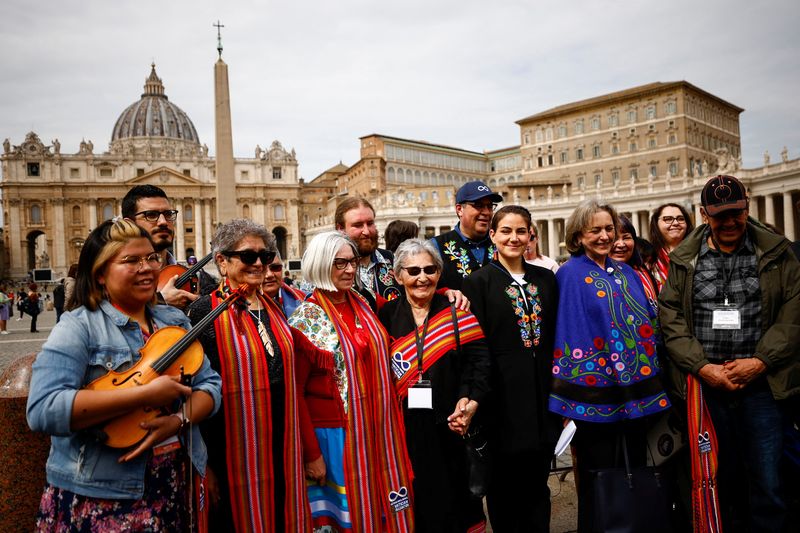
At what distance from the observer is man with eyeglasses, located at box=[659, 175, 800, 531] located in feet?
10.9

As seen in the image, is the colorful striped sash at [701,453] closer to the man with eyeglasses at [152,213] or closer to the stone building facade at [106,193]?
the man with eyeglasses at [152,213]

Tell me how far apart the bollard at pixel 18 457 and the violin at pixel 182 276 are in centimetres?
106

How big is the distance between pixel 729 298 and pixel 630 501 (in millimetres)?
1416

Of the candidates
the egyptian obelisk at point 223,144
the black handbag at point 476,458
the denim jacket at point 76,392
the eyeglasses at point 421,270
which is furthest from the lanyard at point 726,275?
the egyptian obelisk at point 223,144

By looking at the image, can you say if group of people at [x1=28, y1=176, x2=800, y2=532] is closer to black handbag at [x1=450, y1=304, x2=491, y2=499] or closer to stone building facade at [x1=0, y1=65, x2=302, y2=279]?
black handbag at [x1=450, y1=304, x2=491, y2=499]

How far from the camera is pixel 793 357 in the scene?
331 centimetres

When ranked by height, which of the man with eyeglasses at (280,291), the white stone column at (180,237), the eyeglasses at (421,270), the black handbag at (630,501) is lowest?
the black handbag at (630,501)

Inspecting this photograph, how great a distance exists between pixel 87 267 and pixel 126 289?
19 cm

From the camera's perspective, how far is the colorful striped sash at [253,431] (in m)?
2.79

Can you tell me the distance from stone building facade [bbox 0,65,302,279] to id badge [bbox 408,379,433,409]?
61.4 metres

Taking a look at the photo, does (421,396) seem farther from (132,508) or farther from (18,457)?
(18,457)

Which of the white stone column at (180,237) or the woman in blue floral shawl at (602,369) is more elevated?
the white stone column at (180,237)

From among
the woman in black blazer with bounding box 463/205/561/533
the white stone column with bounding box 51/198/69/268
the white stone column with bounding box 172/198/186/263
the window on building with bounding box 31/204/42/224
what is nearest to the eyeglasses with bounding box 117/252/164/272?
the woman in black blazer with bounding box 463/205/561/533

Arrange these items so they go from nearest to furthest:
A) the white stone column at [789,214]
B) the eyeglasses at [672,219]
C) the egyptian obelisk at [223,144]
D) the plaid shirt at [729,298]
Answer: the plaid shirt at [729,298]
the eyeglasses at [672,219]
the egyptian obelisk at [223,144]
the white stone column at [789,214]
